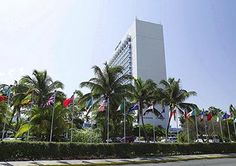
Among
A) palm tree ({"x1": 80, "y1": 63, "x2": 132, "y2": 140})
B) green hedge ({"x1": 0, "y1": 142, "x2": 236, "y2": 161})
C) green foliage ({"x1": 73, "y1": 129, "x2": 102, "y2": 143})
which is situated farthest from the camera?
palm tree ({"x1": 80, "y1": 63, "x2": 132, "y2": 140})

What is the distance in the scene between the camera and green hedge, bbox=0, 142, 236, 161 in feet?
61.2

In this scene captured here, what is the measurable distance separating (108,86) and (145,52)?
351 ft

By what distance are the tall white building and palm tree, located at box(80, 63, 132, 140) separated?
97696 mm

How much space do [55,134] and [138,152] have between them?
884 centimetres

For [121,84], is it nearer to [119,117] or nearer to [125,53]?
[119,117]

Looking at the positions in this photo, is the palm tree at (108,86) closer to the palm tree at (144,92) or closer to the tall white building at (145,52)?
the palm tree at (144,92)

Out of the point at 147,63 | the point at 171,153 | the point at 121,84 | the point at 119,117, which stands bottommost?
the point at 171,153

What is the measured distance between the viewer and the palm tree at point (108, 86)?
33125mm

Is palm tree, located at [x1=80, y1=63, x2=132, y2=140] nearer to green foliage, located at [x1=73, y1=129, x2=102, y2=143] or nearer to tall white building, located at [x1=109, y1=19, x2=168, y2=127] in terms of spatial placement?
green foliage, located at [x1=73, y1=129, x2=102, y2=143]

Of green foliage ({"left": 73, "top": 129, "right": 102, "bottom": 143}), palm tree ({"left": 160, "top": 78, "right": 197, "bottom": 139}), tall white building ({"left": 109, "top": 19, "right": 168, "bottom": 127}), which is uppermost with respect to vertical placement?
tall white building ({"left": 109, "top": 19, "right": 168, "bottom": 127})

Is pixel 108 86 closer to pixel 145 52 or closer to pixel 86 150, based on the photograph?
pixel 86 150

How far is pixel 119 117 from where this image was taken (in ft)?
116

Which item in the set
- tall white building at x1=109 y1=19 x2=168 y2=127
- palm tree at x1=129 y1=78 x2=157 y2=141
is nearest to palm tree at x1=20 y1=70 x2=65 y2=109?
palm tree at x1=129 y1=78 x2=157 y2=141

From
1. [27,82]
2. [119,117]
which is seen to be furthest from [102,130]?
[27,82]
